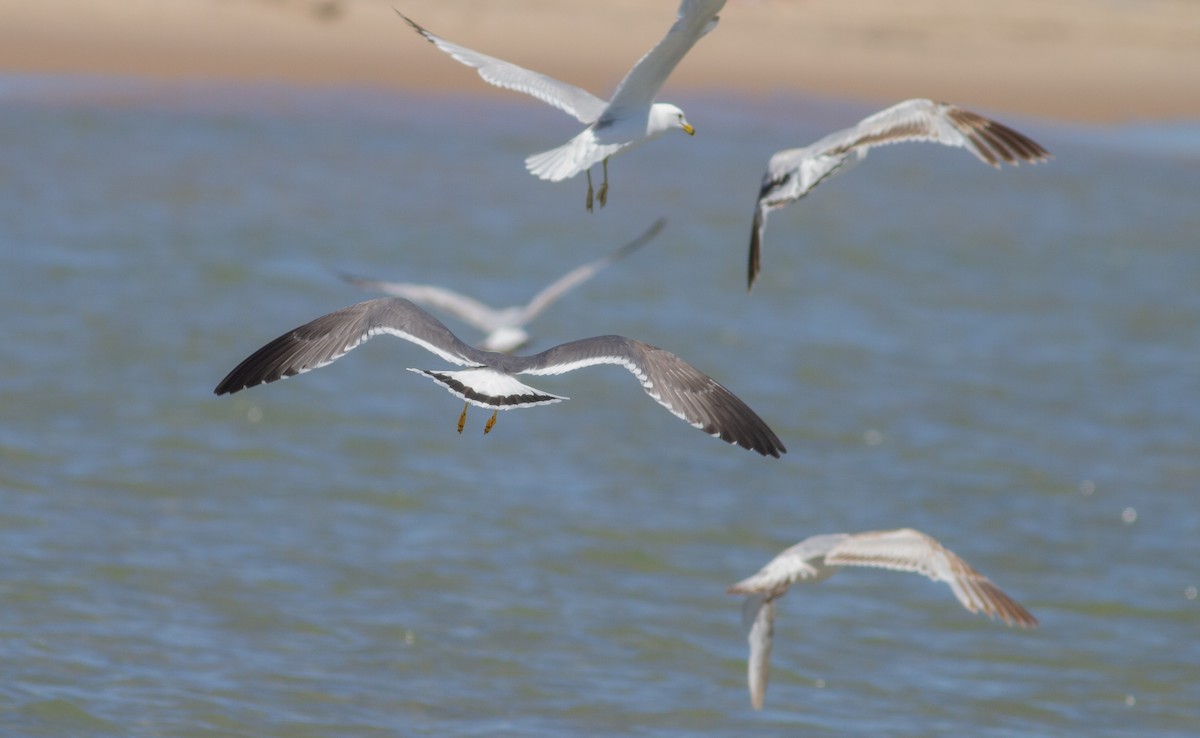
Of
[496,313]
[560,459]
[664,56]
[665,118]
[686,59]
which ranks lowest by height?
[560,459]

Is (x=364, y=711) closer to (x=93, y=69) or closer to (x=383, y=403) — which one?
(x=383, y=403)

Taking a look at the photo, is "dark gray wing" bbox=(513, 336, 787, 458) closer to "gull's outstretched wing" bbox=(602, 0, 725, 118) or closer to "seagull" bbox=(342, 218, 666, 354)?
"gull's outstretched wing" bbox=(602, 0, 725, 118)

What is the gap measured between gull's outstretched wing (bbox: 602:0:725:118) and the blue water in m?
2.66

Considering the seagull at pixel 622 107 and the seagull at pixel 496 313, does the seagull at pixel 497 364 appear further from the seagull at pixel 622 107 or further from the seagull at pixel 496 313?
the seagull at pixel 496 313

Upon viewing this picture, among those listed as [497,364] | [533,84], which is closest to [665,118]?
[533,84]

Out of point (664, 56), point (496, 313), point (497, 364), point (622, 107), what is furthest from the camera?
point (496, 313)

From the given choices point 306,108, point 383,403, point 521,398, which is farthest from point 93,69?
point 521,398

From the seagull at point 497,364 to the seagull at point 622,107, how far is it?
0.69m

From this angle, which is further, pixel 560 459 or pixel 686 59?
pixel 686 59

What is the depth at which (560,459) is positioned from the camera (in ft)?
35.6

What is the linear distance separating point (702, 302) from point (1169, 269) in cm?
538

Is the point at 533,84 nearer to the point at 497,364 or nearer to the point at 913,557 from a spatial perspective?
the point at 497,364

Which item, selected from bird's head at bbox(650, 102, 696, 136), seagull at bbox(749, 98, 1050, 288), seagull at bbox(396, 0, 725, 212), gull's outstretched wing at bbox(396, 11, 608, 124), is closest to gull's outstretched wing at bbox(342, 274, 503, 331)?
gull's outstretched wing at bbox(396, 11, 608, 124)

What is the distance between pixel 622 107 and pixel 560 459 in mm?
4235
